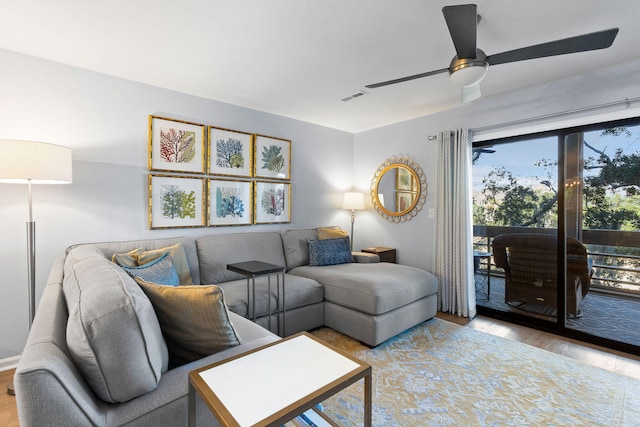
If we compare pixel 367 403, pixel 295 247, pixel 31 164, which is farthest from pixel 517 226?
pixel 31 164

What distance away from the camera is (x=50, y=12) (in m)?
1.85

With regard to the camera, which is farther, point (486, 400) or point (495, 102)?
point (495, 102)

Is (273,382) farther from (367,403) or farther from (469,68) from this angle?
(469,68)

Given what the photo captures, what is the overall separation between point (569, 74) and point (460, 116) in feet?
3.33

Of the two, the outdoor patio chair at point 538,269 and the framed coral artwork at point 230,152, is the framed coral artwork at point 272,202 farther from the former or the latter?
the outdoor patio chair at point 538,269

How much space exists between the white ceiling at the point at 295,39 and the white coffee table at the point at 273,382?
187cm

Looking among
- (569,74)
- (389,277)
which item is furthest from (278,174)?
(569,74)

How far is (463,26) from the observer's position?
60.0 inches

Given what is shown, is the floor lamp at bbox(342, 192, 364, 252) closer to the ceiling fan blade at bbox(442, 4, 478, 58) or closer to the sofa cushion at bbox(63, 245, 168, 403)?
the ceiling fan blade at bbox(442, 4, 478, 58)

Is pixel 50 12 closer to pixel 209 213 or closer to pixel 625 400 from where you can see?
pixel 209 213

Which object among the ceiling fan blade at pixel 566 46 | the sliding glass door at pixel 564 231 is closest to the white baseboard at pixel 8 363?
the ceiling fan blade at pixel 566 46

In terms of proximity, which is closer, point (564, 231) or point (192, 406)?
point (192, 406)

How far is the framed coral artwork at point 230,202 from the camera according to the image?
3.34 m

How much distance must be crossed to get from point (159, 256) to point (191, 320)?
141 cm
